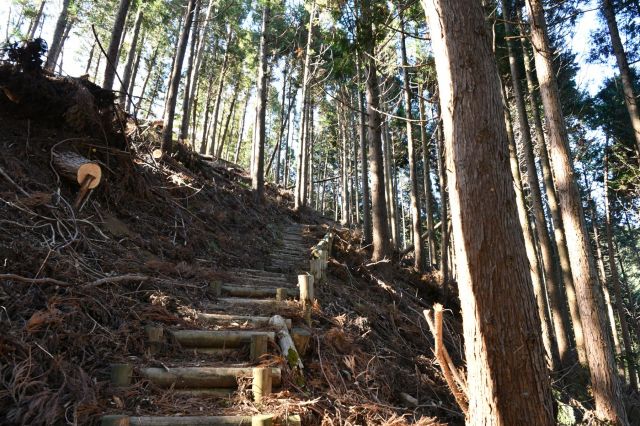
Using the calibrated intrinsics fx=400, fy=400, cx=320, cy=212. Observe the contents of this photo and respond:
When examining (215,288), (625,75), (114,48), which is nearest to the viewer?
(215,288)

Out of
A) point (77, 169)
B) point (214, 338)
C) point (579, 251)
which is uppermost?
point (77, 169)

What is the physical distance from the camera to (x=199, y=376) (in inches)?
127

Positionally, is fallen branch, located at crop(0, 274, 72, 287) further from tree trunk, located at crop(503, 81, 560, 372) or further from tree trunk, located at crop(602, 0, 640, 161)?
tree trunk, located at crop(602, 0, 640, 161)

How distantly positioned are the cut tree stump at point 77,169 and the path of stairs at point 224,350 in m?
2.25

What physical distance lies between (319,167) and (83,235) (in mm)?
34941

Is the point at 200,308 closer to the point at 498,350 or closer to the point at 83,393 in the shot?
the point at 83,393

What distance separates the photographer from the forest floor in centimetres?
284

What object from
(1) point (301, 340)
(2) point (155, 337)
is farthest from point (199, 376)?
(1) point (301, 340)

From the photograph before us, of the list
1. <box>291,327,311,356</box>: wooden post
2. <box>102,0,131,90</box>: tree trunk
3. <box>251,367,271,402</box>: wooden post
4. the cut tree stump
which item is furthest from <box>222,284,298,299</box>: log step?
<box>102,0,131,90</box>: tree trunk

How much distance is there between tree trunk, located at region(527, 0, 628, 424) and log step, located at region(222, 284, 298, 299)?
4.28 meters

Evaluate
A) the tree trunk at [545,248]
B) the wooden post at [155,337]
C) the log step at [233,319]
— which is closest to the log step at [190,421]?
the wooden post at [155,337]

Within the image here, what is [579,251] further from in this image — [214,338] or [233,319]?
→ [214,338]

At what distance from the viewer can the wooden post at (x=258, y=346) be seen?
3.57 metres

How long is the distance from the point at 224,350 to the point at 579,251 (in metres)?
5.34
